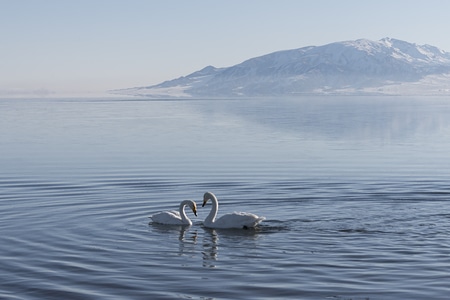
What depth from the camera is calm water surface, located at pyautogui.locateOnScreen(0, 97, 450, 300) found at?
14875mm

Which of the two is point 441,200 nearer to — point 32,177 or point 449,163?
point 449,163

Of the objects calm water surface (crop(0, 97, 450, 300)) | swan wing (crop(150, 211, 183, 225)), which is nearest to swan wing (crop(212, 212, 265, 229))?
calm water surface (crop(0, 97, 450, 300))

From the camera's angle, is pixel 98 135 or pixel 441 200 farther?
pixel 98 135

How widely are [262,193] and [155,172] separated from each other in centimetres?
679

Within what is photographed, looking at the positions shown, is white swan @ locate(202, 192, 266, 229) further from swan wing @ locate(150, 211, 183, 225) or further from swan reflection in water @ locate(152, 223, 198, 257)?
swan wing @ locate(150, 211, 183, 225)

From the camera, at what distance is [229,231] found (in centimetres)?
2069

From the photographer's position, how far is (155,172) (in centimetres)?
3175

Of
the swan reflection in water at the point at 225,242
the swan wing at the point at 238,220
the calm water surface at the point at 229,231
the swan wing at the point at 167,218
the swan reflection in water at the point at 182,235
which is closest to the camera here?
the calm water surface at the point at 229,231

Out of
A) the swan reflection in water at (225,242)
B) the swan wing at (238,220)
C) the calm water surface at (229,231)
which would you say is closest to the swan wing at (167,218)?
the calm water surface at (229,231)

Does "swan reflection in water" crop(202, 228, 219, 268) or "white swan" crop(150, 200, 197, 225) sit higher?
"white swan" crop(150, 200, 197, 225)

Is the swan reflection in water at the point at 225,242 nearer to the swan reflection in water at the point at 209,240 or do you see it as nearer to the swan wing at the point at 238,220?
the swan reflection in water at the point at 209,240

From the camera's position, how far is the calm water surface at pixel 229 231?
14.9m

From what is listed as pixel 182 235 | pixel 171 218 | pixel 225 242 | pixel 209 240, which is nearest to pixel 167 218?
pixel 171 218

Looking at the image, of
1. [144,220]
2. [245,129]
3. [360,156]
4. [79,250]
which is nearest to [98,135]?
[245,129]
